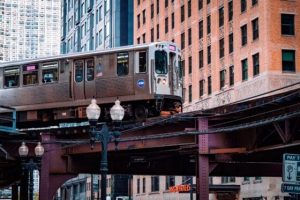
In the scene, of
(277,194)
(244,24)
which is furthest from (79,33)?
(277,194)

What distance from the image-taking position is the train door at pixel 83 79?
118 feet

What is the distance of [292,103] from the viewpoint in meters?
26.2

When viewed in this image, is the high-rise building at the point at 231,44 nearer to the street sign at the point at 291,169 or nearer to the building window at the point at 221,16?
the building window at the point at 221,16

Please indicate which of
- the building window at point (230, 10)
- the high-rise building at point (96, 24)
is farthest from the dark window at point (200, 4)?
the high-rise building at point (96, 24)

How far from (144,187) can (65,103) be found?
53249 millimetres

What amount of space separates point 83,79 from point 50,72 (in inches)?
94.6

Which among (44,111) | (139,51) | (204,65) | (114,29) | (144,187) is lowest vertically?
(144,187)

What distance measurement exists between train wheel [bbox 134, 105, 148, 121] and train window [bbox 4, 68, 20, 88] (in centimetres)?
807

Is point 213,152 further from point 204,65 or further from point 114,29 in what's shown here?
point 114,29

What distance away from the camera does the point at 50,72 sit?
124 feet

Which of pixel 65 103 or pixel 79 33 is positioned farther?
pixel 79 33

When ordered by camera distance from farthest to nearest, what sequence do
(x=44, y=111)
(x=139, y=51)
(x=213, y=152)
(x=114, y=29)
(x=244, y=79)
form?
(x=114, y=29) < (x=244, y=79) < (x=44, y=111) < (x=139, y=51) < (x=213, y=152)

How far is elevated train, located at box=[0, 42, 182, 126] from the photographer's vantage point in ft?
114

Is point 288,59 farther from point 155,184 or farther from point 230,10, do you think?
point 155,184
